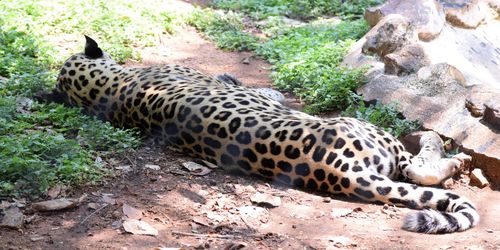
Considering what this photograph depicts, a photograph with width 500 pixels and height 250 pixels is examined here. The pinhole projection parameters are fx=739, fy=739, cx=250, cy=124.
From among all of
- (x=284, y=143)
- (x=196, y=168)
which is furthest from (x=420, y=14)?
(x=196, y=168)

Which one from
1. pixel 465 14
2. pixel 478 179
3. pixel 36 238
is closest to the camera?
pixel 36 238

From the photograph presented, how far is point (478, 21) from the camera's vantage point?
1003cm

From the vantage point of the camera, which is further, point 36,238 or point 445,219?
point 445,219

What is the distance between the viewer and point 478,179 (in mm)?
6254

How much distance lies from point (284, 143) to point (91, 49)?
277 cm

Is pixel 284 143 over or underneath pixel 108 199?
over

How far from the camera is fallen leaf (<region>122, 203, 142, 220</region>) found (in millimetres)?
5238

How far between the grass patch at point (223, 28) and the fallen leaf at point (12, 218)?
5874 millimetres

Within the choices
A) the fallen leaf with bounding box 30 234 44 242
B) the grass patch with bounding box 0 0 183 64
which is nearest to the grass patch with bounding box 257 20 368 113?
the grass patch with bounding box 0 0 183 64

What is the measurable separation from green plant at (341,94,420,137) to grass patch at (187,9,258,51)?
3.17 metres

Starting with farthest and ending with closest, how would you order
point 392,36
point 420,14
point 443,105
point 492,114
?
point 420,14 → point 392,36 → point 443,105 → point 492,114

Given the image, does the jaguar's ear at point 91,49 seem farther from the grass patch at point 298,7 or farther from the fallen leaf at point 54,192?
the grass patch at point 298,7

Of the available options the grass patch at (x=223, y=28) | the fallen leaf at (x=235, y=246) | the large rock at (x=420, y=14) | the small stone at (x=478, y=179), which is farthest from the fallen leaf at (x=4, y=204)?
the grass patch at (x=223, y=28)

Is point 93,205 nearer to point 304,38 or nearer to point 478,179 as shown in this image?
point 478,179
